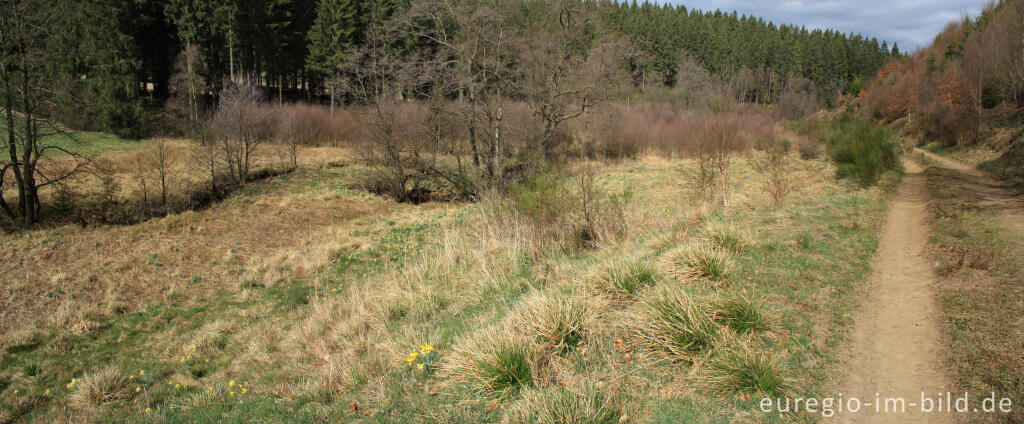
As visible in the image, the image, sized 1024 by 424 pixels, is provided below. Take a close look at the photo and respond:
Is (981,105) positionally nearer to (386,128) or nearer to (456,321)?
(386,128)

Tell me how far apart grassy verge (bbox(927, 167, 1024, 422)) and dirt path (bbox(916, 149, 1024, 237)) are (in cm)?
32

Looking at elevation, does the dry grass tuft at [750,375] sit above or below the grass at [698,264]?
below

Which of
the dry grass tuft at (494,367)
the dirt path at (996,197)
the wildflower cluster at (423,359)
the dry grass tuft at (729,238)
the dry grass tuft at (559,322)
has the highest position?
the dirt path at (996,197)

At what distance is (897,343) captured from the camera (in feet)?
15.1

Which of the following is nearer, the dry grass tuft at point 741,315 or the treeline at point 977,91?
the dry grass tuft at point 741,315

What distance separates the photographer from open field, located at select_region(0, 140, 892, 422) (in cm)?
415

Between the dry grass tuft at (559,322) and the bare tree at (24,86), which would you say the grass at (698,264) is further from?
the bare tree at (24,86)

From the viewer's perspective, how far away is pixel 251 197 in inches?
854

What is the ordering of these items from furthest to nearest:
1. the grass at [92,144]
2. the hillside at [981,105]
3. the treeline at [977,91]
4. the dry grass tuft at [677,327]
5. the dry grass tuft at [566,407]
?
the treeline at [977,91]
the grass at [92,144]
the hillside at [981,105]
the dry grass tuft at [677,327]
the dry grass tuft at [566,407]

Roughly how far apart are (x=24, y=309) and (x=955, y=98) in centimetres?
4697

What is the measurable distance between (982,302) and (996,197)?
10.6m

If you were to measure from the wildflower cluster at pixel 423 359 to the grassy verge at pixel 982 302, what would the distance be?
4548 mm

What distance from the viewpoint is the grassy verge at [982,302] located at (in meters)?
3.84

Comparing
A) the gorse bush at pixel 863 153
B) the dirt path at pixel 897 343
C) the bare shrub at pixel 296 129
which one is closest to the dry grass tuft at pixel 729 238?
the dirt path at pixel 897 343
